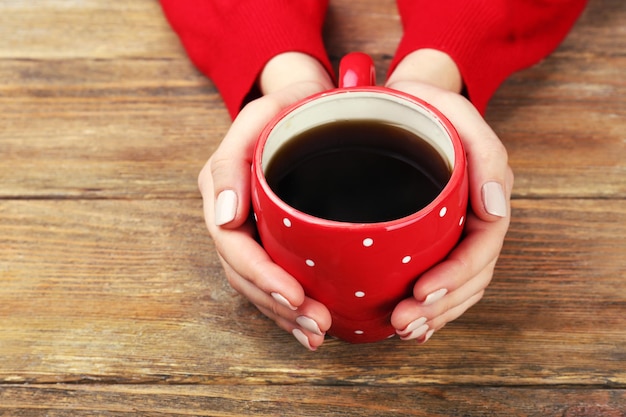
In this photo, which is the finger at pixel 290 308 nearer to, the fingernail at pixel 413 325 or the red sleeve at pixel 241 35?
the fingernail at pixel 413 325

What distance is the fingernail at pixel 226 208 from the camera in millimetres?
557

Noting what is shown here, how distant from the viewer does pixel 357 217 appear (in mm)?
523

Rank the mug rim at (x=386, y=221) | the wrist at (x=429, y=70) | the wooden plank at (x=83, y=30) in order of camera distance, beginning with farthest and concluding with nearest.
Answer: the wooden plank at (x=83, y=30), the wrist at (x=429, y=70), the mug rim at (x=386, y=221)

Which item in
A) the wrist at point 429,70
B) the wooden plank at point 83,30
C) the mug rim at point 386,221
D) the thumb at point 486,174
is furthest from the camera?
the wooden plank at point 83,30

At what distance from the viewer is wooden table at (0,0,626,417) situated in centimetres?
58

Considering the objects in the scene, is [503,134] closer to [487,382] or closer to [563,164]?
[563,164]

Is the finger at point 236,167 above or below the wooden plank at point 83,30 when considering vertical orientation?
above

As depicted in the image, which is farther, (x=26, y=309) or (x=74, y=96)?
(x=74, y=96)

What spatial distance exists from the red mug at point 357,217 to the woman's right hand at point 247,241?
0.01 metres

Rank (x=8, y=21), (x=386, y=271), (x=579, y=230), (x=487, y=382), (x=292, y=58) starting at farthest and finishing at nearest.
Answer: (x=8, y=21), (x=292, y=58), (x=579, y=230), (x=487, y=382), (x=386, y=271)

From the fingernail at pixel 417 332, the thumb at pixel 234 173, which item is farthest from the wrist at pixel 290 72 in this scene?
the fingernail at pixel 417 332

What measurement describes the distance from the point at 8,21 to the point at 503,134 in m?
Answer: 0.75

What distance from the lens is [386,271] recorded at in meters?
0.48

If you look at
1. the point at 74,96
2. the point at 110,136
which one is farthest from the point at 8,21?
the point at 110,136
